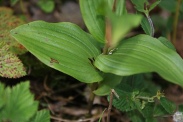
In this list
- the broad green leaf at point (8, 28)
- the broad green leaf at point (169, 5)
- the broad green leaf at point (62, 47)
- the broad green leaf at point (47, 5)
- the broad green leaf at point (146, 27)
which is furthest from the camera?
the broad green leaf at point (47, 5)

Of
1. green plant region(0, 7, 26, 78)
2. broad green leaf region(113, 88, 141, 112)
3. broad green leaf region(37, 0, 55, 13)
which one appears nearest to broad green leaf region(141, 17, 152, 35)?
broad green leaf region(113, 88, 141, 112)

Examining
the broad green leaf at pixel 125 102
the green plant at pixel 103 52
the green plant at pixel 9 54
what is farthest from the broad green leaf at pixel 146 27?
the green plant at pixel 9 54

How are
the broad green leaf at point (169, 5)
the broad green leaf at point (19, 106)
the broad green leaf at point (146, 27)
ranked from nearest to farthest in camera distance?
1. the broad green leaf at point (19, 106)
2. the broad green leaf at point (146, 27)
3. the broad green leaf at point (169, 5)

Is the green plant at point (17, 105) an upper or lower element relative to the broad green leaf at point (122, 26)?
lower

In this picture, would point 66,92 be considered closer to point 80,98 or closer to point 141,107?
point 80,98

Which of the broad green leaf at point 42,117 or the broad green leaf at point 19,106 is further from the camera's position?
the broad green leaf at point 42,117

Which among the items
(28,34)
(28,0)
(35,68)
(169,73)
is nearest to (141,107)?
(169,73)

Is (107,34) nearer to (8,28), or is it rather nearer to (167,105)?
(167,105)

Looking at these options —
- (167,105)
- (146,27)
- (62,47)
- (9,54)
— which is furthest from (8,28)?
(167,105)

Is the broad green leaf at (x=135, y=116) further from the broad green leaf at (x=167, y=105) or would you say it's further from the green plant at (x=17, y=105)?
the green plant at (x=17, y=105)

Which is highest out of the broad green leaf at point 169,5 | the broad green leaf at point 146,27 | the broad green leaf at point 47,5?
the broad green leaf at point 146,27
